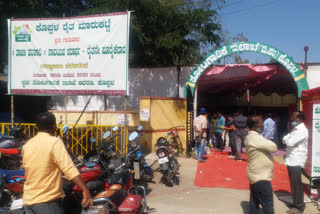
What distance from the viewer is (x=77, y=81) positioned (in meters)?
7.91

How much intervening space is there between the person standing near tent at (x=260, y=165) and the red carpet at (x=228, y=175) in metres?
2.84

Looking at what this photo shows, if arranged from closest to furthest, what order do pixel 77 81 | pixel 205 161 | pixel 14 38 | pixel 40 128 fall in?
1. pixel 40 128
2. pixel 77 81
3. pixel 14 38
4. pixel 205 161

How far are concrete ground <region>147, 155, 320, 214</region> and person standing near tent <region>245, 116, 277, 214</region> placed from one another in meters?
1.37

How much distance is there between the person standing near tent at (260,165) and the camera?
4.07 meters

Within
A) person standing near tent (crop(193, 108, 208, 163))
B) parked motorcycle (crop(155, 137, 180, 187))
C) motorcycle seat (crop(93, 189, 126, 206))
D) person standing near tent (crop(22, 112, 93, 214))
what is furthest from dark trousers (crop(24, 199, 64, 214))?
person standing near tent (crop(193, 108, 208, 163))

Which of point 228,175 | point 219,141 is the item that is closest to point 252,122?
point 228,175

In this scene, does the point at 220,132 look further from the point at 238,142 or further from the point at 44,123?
the point at 44,123

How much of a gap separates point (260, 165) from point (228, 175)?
3.96 metres

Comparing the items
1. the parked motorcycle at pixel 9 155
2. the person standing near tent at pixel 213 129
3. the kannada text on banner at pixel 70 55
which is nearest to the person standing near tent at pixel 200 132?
the kannada text on banner at pixel 70 55

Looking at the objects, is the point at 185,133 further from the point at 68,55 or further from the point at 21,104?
the point at 21,104

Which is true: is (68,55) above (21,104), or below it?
Result: above

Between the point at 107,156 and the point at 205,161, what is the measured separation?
459cm

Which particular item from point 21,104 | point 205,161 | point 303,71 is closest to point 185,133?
point 205,161

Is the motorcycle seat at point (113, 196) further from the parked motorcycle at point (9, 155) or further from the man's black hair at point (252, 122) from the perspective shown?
the parked motorcycle at point (9, 155)
